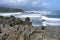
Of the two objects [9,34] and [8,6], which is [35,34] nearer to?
[9,34]

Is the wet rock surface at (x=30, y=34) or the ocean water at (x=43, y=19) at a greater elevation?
the wet rock surface at (x=30, y=34)

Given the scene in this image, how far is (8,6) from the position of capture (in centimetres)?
7538

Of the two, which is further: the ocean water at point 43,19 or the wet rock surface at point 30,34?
the ocean water at point 43,19

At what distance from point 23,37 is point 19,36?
262 mm

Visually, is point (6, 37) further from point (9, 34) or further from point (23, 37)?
point (23, 37)

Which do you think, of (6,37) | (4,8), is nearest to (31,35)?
(6,37)

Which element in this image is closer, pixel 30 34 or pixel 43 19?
pixel 30 34

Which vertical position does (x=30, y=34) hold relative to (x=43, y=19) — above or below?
above

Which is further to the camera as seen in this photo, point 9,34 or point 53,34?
point 9,34

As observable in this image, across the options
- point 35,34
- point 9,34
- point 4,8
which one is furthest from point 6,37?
point 4,8

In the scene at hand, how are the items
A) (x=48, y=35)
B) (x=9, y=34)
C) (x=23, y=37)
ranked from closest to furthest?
(x=48, y=35), (x=23, y=37), (x=9, y=34)

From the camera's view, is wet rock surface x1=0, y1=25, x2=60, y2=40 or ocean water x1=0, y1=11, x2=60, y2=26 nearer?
wet rock surface x1=0, y1=25, x2=60, y2=40

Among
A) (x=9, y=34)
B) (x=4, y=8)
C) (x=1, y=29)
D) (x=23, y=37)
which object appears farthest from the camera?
(x=4, y=8)

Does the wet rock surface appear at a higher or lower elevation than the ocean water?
higher
